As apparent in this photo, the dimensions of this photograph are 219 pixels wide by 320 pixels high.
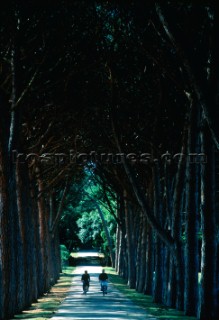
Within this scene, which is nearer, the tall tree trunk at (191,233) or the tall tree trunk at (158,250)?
the tall tree trunk at (191,233)

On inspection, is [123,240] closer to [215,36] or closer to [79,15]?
[79,15]

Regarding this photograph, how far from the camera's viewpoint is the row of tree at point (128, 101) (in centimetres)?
1664

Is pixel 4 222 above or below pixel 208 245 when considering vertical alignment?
above

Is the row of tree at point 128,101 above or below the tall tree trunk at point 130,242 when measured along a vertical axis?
above

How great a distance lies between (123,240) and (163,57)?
37.0 m

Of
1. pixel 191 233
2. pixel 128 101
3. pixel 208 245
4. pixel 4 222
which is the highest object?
pixel 128 101

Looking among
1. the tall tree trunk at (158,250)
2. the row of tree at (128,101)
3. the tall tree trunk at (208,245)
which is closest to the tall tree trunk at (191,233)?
the row of tree at (128,101)

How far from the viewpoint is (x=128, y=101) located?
2375cm

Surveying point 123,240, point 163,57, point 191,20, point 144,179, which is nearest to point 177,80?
point 163,57

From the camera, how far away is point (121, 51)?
21.3m

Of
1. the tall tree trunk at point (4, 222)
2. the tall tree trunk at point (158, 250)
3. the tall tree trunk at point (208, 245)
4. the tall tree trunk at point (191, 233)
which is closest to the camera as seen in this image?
the tall tree trunk at point (208, 245)

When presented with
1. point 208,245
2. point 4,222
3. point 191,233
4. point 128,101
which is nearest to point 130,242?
point 128,101

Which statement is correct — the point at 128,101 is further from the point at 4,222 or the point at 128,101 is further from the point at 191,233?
the point at 4,222

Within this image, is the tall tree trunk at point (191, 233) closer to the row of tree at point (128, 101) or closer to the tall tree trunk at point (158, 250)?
the row of tree at point (128, 101)
